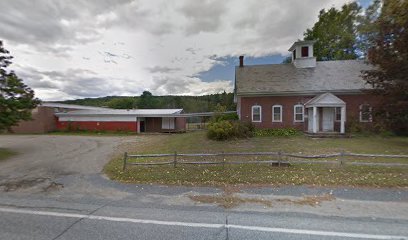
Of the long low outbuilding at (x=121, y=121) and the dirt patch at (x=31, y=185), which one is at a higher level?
the long low outbuilding at (x=121, y=121)

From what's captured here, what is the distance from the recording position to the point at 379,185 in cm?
656

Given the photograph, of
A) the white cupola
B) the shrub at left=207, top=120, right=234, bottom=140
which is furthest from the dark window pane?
the shrub at left=207, top=120, right=234, bottom=140

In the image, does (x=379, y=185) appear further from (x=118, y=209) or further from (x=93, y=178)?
(x=93, y=178)

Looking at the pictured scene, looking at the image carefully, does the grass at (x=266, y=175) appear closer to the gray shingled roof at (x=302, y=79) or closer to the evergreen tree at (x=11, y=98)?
the evergreen tree at (x=11, y=98)

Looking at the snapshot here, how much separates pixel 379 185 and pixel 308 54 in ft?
70.1

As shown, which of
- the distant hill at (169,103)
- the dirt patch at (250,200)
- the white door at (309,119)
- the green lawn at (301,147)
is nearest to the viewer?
the dirt patch at (250,200)

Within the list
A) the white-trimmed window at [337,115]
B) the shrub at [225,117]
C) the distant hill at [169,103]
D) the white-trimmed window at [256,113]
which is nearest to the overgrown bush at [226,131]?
the shrub at [225,117]

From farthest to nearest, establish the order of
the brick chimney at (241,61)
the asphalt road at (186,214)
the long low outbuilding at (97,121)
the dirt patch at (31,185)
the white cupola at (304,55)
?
the long low outbuilding at (97,121)
the brick chimney at (241,61)
the white cupola at (304,55)
the dirt patch at (31,185)
the asphalt road at (186,214)

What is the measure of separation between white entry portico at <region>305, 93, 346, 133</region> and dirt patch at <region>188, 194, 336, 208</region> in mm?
16182

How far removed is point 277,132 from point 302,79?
636cm

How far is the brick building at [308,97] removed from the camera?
69.3 ft

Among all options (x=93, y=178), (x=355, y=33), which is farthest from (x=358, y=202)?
(x=355, y=33)

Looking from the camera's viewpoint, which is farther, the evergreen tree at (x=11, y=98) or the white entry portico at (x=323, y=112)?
the white entry portico at (x=323, y=112)

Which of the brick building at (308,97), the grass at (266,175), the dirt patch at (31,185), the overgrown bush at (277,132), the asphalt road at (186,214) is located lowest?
the dirt patch at (31,185)
